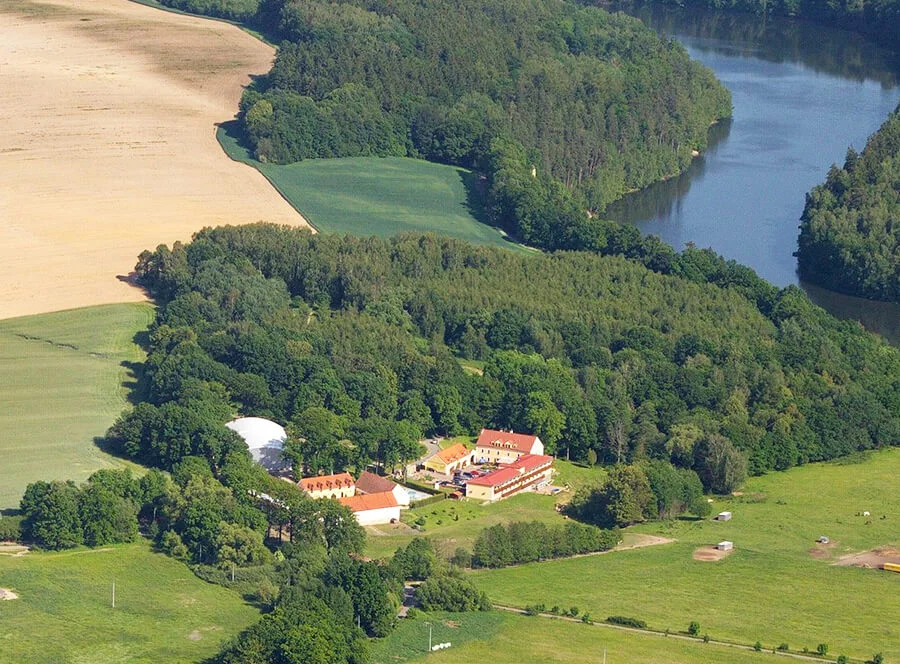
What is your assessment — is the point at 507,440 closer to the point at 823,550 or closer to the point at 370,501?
the point at 370,501

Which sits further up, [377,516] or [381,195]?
[381,195]

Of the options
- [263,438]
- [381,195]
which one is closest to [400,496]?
[263,438]

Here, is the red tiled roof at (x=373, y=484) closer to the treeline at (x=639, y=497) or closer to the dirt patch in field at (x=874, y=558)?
the treeline at (x=639, y=497)

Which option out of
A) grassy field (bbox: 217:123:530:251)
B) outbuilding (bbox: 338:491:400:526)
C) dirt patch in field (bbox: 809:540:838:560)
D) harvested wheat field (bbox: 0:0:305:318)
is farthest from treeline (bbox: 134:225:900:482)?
grassy field (bbox: 217:123:530:251)

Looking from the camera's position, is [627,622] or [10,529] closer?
[627,622]

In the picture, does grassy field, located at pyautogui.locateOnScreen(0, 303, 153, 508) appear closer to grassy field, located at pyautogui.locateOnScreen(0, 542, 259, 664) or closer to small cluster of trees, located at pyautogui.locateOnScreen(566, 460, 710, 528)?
grassy field, located at pyautogui.locateOnScreen(0, 542, 259, 664)

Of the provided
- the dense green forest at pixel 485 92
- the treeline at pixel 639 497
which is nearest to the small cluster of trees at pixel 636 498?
the treeline at pixel 639 497
